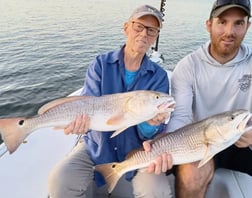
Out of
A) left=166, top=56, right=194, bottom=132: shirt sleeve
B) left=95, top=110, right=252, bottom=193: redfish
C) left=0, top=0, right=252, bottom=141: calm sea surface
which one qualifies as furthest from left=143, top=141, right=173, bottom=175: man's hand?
left=0, top=0, right=252, bottom=141: calm sea surface

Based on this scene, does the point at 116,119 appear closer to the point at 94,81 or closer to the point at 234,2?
the point at 94,81

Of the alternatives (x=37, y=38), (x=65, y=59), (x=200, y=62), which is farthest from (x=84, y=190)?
(x=37, y=38)

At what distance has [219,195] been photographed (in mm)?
2779

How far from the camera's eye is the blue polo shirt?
8.68 feet

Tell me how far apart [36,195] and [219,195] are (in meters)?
1.41

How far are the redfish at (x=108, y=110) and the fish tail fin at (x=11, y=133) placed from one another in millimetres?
88

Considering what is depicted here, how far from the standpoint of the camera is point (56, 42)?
12.5 m

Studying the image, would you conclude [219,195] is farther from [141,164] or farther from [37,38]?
[37,38]

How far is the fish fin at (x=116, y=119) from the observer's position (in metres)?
2.37

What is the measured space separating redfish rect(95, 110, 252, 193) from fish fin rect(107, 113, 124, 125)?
0.77ft

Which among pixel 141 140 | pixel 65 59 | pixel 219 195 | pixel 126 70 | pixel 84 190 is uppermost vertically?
pixel 126 70

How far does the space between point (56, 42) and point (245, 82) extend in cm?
1050

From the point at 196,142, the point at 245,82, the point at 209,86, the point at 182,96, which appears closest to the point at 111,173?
the point at 196,142

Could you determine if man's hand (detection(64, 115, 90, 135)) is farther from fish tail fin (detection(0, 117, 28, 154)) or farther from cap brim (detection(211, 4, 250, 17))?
cap brim (detection(211, 4, 250, 17))
